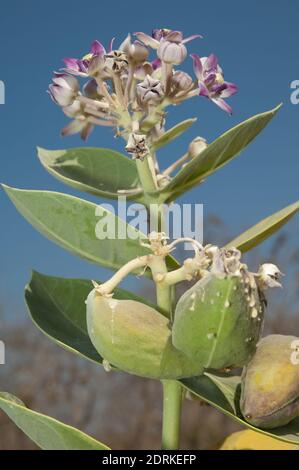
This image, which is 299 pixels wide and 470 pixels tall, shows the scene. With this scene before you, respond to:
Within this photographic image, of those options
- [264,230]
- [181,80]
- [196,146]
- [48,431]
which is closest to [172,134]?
[196,146]

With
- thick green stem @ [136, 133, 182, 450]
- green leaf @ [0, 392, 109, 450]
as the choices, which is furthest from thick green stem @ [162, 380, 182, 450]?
green leaf @ [0, 392, 109, 450]

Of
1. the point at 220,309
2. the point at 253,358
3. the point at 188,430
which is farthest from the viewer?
the point at 188,430

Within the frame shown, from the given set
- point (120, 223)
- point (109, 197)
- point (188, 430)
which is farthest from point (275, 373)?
point (188, 430)

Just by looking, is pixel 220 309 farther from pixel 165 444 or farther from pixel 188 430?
pixel 188 430

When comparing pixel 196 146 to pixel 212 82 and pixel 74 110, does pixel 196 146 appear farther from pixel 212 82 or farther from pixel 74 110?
pixel 74 110

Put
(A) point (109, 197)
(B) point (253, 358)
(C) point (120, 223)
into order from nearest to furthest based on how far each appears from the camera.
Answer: (B) point (253, 358)
(C) point (120, 223)
(A) point (109, 197)
